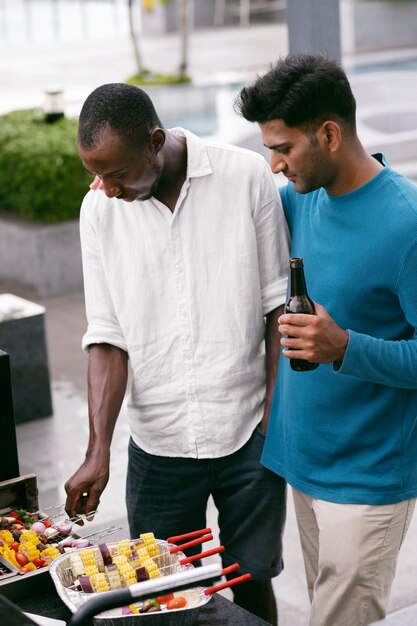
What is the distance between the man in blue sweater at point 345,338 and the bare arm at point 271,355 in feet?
0.62

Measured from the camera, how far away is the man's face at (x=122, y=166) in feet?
9.49

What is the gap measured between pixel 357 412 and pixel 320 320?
0.39 m

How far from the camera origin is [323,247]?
9.37 feet

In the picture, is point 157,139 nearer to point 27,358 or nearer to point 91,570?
point 91,570

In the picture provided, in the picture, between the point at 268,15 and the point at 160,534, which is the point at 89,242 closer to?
the point at 160,534

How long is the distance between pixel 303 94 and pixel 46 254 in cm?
663

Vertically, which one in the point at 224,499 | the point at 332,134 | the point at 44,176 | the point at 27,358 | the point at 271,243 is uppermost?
the point at 332,134

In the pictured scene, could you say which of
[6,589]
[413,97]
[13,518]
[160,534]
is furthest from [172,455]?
[413,97]

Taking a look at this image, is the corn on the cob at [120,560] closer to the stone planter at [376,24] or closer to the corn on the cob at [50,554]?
the corn on the cob at [50,554]

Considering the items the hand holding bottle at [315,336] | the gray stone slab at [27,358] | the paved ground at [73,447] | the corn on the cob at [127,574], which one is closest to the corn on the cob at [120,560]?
the corn on the cob at [127,574]

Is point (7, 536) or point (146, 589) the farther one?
point (7, 536)

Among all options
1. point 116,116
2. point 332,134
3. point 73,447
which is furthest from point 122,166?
point 73,447

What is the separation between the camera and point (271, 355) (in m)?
3.27

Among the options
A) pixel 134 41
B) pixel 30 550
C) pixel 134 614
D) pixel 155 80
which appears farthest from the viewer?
pixel 155 80
